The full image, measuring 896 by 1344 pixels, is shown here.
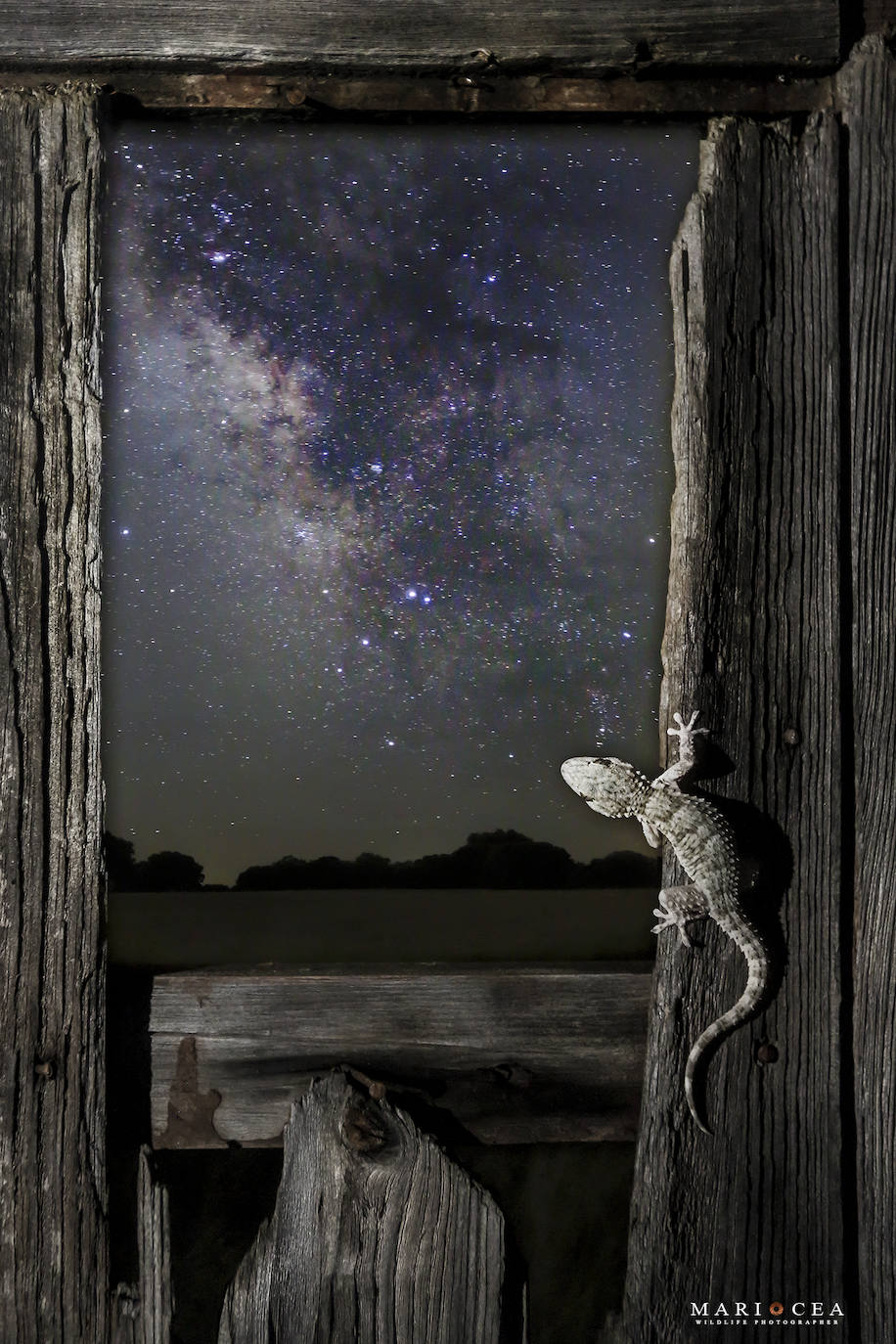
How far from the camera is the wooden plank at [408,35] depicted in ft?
5.77

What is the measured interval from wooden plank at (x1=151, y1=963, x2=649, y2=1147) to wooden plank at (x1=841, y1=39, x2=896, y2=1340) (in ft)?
1.45

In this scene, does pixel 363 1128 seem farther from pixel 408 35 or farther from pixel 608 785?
pixel 408 35

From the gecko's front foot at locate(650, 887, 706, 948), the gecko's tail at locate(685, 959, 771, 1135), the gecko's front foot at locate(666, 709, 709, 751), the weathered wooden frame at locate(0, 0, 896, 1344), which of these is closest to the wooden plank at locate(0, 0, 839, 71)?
the weathered wooden frame at locate(0, 0, 896, 1344)

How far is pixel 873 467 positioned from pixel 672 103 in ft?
2.69

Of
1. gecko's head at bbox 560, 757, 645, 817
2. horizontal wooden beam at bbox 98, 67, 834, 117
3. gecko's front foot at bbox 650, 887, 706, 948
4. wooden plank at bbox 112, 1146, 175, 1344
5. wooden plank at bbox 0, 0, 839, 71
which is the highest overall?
wooden plank at bbox 0, 0, 839, 71

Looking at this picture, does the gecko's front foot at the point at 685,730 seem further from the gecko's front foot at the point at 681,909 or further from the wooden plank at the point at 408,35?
the wooden plank at the point at 408,35

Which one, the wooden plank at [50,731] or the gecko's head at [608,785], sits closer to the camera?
the wooden plank at [50,731]

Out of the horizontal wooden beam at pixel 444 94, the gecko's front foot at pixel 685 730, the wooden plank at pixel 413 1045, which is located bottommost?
the wooden plank at pixel 413 1045

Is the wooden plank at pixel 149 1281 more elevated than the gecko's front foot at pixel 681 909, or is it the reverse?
the gecko's front foot at pixel 681 909

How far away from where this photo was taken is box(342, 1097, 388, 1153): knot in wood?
1703mm

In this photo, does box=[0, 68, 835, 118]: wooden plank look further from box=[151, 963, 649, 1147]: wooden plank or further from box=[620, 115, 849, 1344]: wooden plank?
box=[151, 963, 649, 1147]: wooden plank

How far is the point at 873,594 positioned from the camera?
177 centimetres

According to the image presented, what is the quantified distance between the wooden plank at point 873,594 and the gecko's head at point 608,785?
0.48 metres

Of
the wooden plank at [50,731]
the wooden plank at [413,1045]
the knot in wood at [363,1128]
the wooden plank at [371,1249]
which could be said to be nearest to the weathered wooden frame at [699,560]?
the wooden plank at [50,731]
